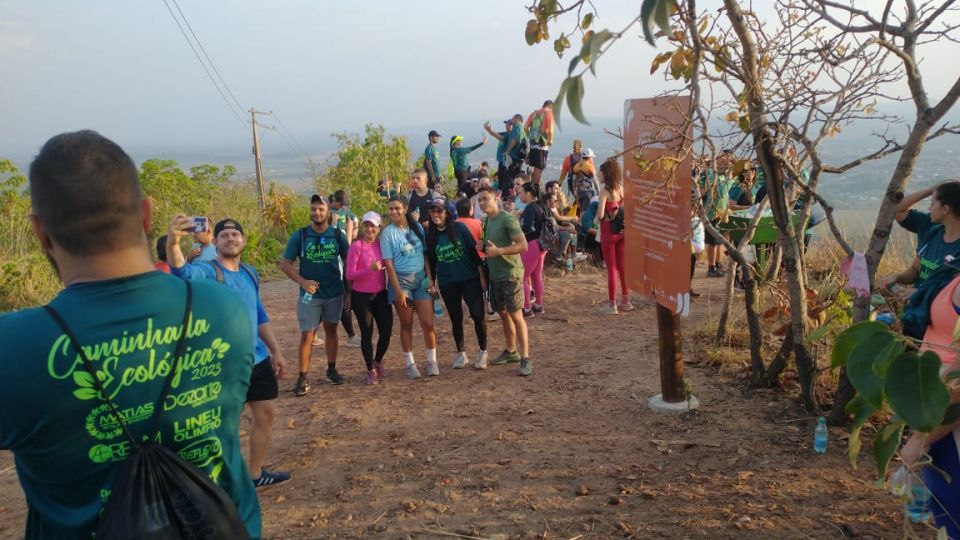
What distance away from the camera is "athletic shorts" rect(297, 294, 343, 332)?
657 centimetres

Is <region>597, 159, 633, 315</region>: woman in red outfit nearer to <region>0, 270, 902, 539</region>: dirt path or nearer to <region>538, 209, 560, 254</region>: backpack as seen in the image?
<region>538, 209, 560, 254</region>: backpack

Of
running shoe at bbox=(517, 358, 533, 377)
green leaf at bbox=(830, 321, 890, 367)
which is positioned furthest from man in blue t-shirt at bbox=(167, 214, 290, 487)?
green leaf at bbox=(830, 321, 890, 367)

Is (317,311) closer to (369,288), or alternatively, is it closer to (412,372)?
(369,288)

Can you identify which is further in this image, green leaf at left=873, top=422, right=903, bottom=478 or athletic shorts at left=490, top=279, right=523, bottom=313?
athletic shorts at left=490, top=279, right=523, bottom=313

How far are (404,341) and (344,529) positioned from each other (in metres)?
3.01

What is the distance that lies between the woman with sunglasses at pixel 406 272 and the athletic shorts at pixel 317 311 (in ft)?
1.65

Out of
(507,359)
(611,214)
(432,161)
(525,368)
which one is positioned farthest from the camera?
(432,161)

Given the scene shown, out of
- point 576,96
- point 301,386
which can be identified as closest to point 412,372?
point 301,386

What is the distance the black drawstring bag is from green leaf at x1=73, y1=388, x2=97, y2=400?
2 cm

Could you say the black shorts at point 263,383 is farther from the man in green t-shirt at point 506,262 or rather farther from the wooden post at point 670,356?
the wooden post at point 670,356

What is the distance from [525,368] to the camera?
21.8 ft

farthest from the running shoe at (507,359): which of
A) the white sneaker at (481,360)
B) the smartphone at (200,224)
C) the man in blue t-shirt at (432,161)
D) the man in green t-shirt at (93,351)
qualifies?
the man in blue t-shirt at (432,161)

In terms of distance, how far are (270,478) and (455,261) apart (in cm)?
278

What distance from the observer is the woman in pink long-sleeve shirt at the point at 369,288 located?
21.7 feet
